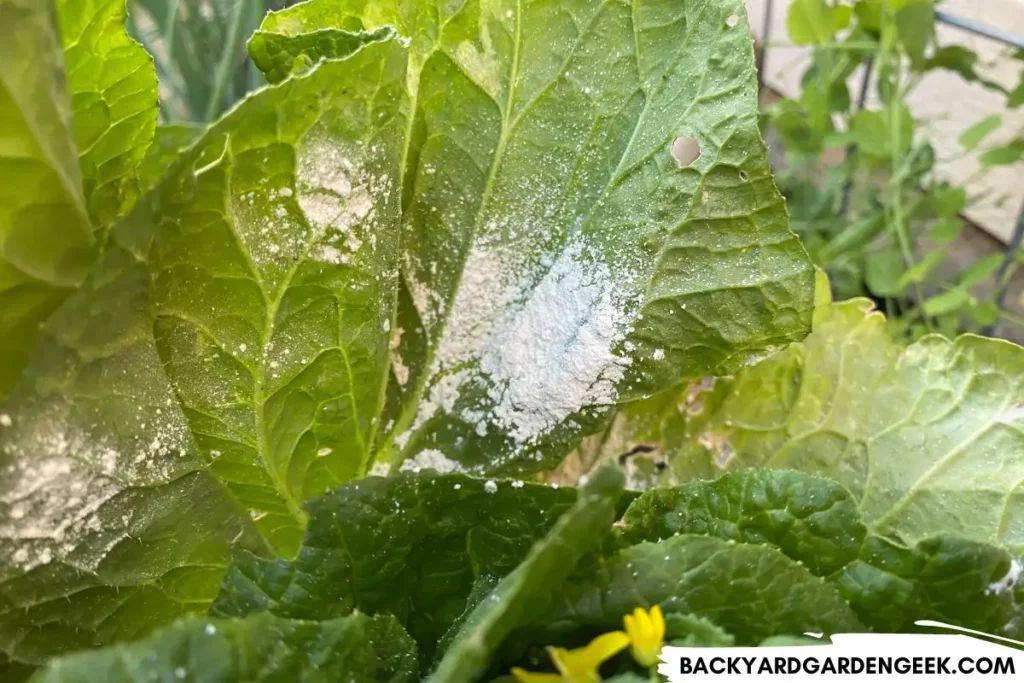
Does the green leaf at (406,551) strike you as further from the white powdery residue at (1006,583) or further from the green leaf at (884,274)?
the green leaf at (884,274)

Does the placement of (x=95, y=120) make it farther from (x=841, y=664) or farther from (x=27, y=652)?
(x=841, y=664)

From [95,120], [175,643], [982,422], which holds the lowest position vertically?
[982,422]

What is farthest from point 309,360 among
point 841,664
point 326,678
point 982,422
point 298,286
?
point 982,422

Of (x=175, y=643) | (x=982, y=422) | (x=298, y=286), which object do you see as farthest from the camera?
(x=982, y=422)

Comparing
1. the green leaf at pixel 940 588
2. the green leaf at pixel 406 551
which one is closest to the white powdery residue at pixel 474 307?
the green leaf at pixel 406 551

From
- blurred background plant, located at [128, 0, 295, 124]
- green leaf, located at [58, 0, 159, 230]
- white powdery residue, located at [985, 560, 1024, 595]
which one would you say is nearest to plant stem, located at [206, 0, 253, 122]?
blurred background plant, located at [128, 0, 295, 124]

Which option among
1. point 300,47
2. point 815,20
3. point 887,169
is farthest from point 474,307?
point 887,169
